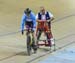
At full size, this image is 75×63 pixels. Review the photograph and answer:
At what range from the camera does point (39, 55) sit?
1284cm

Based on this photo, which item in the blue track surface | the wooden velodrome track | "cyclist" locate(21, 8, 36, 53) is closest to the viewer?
the blue track surface

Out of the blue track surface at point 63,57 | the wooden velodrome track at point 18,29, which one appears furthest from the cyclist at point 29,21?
the blue track surface at point 63,57

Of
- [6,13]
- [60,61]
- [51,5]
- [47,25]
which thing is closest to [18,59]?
[60,61]

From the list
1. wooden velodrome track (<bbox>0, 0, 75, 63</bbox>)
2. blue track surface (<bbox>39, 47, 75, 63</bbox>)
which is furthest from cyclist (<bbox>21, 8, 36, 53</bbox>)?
blue track surface (<bbox>39, 47, 75, 63</bbox>)

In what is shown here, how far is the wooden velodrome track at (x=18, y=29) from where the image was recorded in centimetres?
1284

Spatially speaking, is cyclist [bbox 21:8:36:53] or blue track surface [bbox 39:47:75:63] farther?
cyclist [bbox 21:8:36:53]

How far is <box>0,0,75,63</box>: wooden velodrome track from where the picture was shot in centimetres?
1284

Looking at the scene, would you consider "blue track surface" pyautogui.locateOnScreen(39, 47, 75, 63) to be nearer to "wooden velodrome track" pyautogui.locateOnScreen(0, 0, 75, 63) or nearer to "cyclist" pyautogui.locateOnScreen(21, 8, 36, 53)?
"wooden velodrome track" pyautogui.locateOnScreen(0, 0, 75, 63)

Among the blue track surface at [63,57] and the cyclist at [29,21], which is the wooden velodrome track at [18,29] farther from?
the cyclist at [29,21]

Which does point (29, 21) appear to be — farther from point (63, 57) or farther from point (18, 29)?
point (18, 29)

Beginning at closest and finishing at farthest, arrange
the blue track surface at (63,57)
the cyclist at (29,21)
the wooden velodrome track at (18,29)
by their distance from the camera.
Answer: the blue track surface at (63,57) → the cyclist at (29,21) → the wooden velodrome track at (18,29)

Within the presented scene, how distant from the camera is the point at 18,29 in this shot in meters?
21.0

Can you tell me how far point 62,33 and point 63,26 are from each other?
3.33 metres

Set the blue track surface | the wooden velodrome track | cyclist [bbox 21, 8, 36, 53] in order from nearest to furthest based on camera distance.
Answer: the blue track surface
cyclist [bbox 21, 8, 36, 53]
the wooden velodrome track
